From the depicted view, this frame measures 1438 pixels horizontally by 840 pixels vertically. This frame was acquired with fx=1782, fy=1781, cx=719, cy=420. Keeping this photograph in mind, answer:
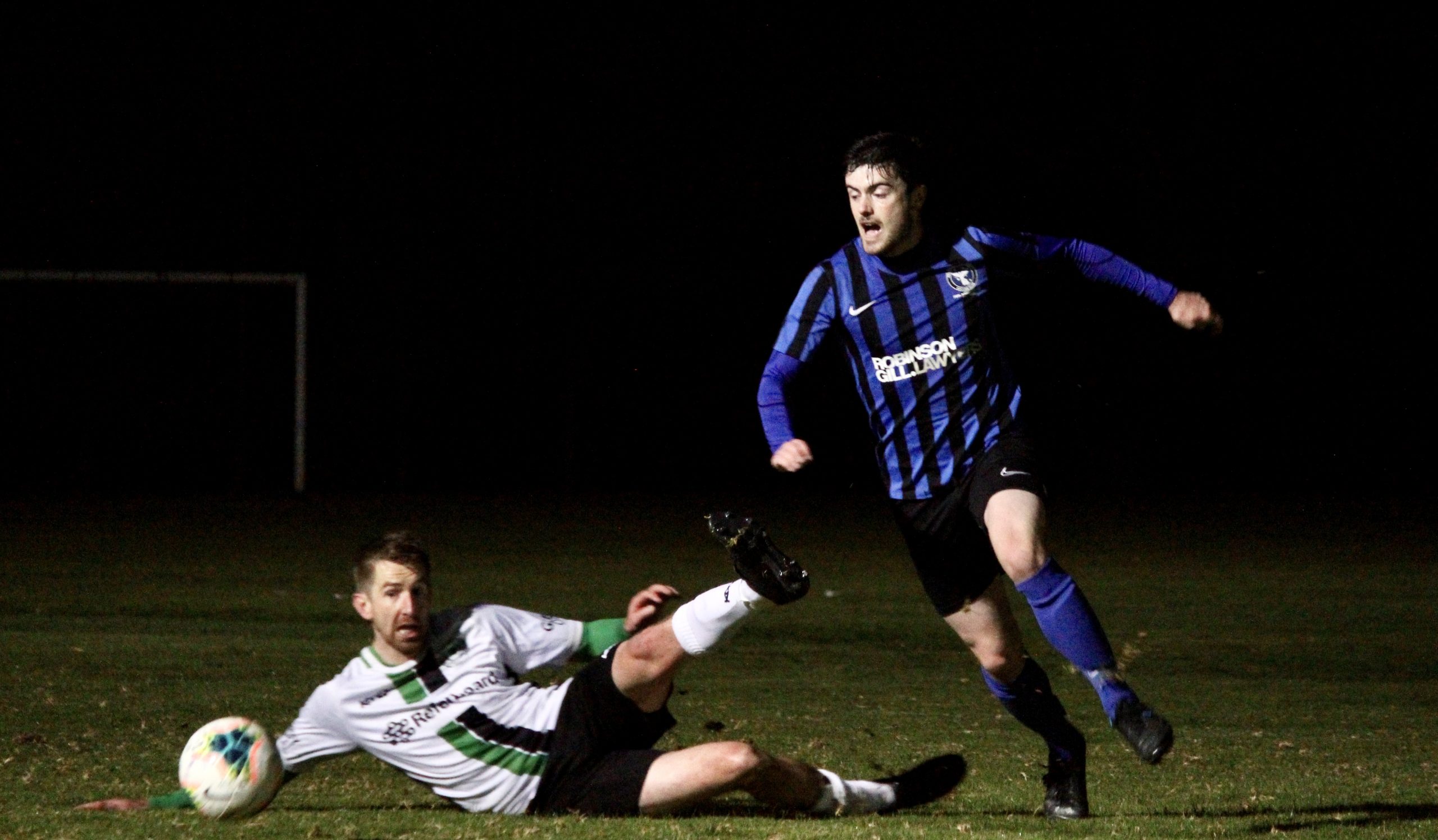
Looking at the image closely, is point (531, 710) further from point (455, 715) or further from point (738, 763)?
point (738, 763)

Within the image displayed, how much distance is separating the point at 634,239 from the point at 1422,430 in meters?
9.98

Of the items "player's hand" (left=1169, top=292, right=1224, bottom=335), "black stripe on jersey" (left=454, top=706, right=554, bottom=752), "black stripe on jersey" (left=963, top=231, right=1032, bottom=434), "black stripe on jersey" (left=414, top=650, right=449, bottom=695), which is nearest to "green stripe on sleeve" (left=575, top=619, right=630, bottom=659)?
"black stripe on jersey" (left=454, top=706, right=554, bottom=752)

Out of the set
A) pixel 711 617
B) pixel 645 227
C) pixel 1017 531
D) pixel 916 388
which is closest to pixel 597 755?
pixel 711 617

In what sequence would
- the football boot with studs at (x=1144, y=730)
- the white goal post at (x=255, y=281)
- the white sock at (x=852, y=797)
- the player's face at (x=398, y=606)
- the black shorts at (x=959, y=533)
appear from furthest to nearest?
the white goal post at (x=255, y=281) → the black shorts at (x=959, y=533) → the white sock at (x=852, y=797) → the player's face at (x=398, y=606) → the football boot with studs at (x=1144, y=730)

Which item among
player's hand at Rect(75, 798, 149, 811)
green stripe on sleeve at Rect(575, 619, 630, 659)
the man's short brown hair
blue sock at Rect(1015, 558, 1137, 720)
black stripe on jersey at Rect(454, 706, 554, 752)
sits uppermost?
the man's short brown hair

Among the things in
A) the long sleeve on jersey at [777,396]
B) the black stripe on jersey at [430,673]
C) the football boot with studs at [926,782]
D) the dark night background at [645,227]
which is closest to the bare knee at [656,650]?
the black stripe on jersey at [430,673]

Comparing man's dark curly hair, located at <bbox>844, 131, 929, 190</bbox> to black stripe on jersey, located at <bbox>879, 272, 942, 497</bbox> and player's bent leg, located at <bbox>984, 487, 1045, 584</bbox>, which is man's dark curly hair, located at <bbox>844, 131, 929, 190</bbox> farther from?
player's bent leg, located at <bbox>984, 487, 1045, 584</bbox>

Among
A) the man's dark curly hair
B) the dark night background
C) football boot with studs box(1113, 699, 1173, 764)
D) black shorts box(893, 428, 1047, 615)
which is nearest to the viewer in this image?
football boot with studs box(1113, 699, 1173, 764)

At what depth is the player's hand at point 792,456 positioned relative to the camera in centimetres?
462

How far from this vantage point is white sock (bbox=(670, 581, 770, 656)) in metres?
4.46

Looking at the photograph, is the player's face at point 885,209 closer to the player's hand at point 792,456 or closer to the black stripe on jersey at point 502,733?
the player's hand at point 792,456

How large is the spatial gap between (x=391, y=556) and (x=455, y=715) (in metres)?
0.45

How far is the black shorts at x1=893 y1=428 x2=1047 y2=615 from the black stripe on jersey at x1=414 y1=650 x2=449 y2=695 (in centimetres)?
132

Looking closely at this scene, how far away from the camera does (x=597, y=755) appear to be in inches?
183
